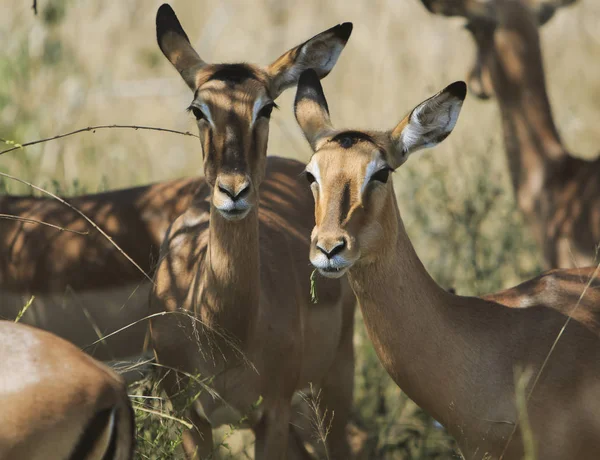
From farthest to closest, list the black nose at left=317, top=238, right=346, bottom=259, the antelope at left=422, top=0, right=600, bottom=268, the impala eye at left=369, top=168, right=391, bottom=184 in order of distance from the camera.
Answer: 1. the antelope at left=422, top=0, right=600, bottom=268
2. the impala eye at left=369, top=168, right=391, bottom=184
3. the black nose at left=317, top=238, right=346, bottom=259

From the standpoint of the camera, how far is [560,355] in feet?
12.4

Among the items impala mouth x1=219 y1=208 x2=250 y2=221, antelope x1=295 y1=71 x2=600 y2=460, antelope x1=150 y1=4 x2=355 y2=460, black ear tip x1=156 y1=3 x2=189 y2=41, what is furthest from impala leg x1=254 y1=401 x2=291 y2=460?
black ear tip x1=156 y1=3 x2=189 y2=41

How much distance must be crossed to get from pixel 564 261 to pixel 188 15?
668 centimetres

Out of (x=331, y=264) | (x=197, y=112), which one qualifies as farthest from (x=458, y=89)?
(x=197, y=112)

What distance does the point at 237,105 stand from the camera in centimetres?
408

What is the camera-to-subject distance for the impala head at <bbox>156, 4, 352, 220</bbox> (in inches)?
153

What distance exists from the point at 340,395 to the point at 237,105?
→ 6.73 ft

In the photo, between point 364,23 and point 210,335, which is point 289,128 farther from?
point 210,335

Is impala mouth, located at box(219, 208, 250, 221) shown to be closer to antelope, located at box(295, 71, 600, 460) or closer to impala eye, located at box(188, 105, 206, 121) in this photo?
antelope, located at box(295, 71, 600, 460)

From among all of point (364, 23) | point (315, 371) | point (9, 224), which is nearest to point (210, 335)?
point (315, 371)

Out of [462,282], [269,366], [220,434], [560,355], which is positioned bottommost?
[220,434]

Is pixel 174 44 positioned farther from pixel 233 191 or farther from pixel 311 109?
pixel 233 191

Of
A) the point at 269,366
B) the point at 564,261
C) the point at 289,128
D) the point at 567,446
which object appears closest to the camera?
the point at 567,446

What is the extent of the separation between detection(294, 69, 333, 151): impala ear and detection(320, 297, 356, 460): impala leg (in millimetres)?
1612
